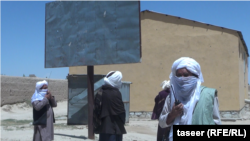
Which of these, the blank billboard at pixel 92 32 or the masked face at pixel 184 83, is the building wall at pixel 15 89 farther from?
the masked face at pixel 184 83

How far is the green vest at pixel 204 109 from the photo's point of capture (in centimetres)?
253

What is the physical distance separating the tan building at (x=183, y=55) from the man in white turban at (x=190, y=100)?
469 inches

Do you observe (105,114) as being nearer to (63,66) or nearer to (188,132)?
(188,132)

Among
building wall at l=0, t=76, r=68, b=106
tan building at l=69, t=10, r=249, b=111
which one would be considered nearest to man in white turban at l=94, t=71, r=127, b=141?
tan building at l=69, t=10, r=249, b=111

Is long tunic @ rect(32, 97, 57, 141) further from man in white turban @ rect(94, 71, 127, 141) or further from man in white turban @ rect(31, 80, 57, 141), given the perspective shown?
man in white turban @ rect(94, 71, 127, 141)

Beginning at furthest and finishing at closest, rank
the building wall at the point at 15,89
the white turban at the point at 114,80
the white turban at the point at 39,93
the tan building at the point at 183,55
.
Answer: the building wall at the point at 15,89 → the tan building at the point at 183,55 → the white turban at the point at 39,93 → the white turban at the point at 114,80

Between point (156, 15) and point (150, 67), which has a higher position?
point (156, 15)

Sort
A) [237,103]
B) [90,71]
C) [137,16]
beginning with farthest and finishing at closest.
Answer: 1. [237,103]
2. [90,71]
3. [137,16]

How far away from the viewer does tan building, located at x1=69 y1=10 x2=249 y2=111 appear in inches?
553

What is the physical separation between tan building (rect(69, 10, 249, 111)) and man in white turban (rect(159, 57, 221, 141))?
1190cm

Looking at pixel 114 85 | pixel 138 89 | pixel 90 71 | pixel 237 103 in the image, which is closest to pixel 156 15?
pixel 138 89

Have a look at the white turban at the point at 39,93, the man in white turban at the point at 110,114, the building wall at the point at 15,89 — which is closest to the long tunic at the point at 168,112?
the man in white turban at the point at 110,114

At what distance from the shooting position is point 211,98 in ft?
8.45

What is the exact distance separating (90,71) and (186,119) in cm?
594
